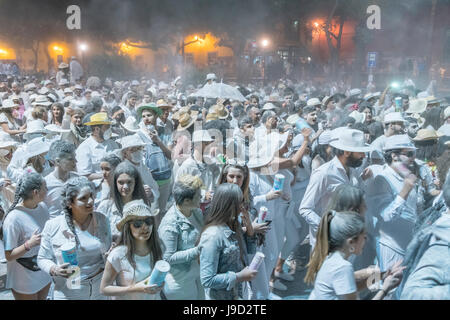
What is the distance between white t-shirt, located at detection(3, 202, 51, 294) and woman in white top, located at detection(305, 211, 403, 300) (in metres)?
2.12

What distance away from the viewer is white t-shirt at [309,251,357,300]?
7.07ft

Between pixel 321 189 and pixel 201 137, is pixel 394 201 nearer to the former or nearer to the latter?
pixel 321 189

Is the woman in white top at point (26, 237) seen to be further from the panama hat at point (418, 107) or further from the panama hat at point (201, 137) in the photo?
the panama hat at point (418, 107)

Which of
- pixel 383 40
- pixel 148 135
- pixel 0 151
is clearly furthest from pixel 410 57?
pixel 0 151

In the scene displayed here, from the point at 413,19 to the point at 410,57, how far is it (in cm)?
204

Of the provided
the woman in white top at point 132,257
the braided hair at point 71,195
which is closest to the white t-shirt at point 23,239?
the braided hair at point 71,195

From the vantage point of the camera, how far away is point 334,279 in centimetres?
217

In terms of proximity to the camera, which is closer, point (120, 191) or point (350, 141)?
point (120, 191)

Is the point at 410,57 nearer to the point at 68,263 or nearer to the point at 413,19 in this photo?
the point at 413,19

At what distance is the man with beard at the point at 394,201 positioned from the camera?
11.3ft

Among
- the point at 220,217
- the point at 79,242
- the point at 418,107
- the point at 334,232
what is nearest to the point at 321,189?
the point at 220,217

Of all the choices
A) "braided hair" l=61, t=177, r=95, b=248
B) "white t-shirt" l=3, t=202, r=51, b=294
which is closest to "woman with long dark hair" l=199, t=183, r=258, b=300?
"braided hair" l=61, t=177, r=95, b=248

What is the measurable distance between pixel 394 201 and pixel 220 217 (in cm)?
163
